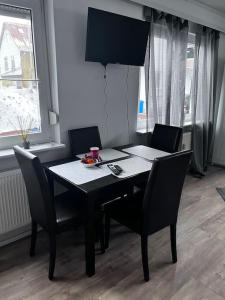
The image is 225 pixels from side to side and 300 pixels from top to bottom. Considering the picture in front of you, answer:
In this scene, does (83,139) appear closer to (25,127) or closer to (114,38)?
(25,127)

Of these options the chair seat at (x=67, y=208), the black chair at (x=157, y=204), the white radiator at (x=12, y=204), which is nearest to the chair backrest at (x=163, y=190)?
the black chair at (x=157, y=204)

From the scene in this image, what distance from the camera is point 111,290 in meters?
1.61

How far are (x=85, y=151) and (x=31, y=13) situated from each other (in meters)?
1.30

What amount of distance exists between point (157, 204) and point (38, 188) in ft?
2.68

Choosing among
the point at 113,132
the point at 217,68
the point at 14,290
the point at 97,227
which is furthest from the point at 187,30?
the point at 14,290

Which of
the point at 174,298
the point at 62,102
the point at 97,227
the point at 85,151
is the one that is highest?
the point at 62,102

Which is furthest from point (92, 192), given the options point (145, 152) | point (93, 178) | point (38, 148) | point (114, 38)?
point (114, 38)

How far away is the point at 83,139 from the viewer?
7.54 ft

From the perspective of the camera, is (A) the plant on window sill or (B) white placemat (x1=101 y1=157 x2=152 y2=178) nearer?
(B) white placemat (x1=101 y1=157 x2=152 y2=178)

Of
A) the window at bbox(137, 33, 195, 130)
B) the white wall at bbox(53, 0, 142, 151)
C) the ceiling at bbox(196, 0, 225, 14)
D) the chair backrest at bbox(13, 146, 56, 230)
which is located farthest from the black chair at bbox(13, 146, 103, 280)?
the ceiling at bbox(196, 0, 225, 14)

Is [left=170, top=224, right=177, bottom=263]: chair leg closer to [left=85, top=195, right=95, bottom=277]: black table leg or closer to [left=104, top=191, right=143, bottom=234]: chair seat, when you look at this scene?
[left=104, top=191, right=143, bottom=234]: chair seat

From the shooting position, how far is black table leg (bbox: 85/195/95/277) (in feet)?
5.02

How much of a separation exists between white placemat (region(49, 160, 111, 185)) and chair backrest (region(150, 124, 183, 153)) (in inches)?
37.6

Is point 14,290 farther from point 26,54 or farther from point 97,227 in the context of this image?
point 26,54
